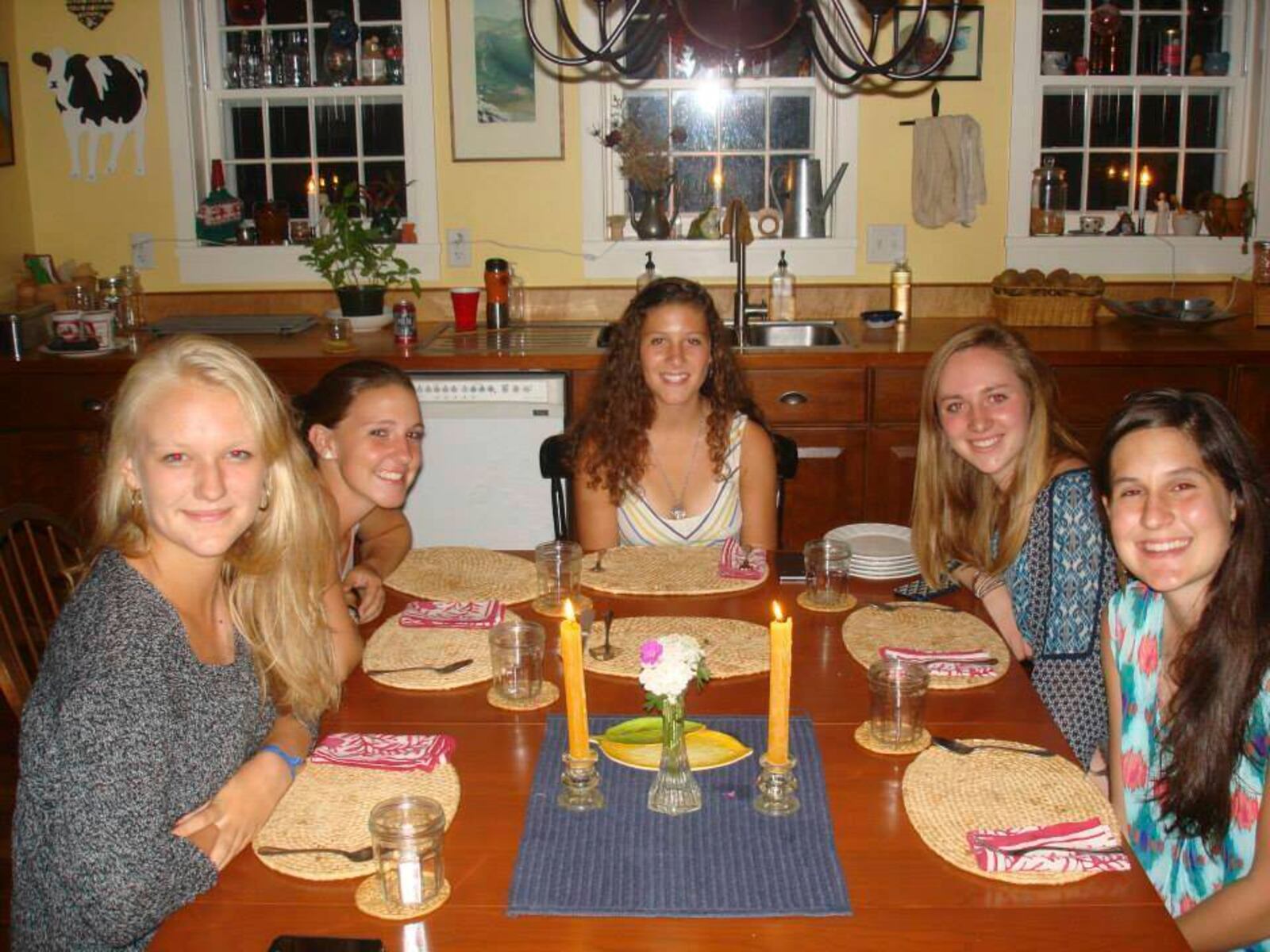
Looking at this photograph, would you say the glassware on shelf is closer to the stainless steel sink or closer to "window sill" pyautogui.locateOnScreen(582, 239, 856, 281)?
"window sill" pyautogui.locateOnScreen(582, 239, 856, 281)

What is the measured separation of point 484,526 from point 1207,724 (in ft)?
8.79

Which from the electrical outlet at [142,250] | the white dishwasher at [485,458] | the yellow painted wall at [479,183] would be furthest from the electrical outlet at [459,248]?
the electrical outlet at [142,250]

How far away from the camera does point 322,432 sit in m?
2.36

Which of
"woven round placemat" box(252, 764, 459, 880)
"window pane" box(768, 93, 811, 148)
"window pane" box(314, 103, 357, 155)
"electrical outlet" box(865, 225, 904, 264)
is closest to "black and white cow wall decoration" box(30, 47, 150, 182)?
"window pane" box(314, 103, 357, 155)

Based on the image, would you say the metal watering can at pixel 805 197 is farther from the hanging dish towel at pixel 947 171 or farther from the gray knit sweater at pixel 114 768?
the gray knit sweater at pixel 114 768

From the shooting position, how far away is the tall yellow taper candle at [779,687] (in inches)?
54.7

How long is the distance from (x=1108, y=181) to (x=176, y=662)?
3.96 m

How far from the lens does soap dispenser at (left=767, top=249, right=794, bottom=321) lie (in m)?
4.35

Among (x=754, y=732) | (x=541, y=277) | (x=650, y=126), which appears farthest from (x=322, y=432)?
(x=650, y=126)

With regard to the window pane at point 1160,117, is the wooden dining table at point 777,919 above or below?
below

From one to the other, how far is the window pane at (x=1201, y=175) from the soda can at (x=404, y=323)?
9.14 feet

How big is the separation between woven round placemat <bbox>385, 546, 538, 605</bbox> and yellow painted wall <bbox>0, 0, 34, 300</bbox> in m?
2.65

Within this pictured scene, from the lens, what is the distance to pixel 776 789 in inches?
58.5

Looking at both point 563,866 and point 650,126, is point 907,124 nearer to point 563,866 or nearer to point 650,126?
point 650,126
